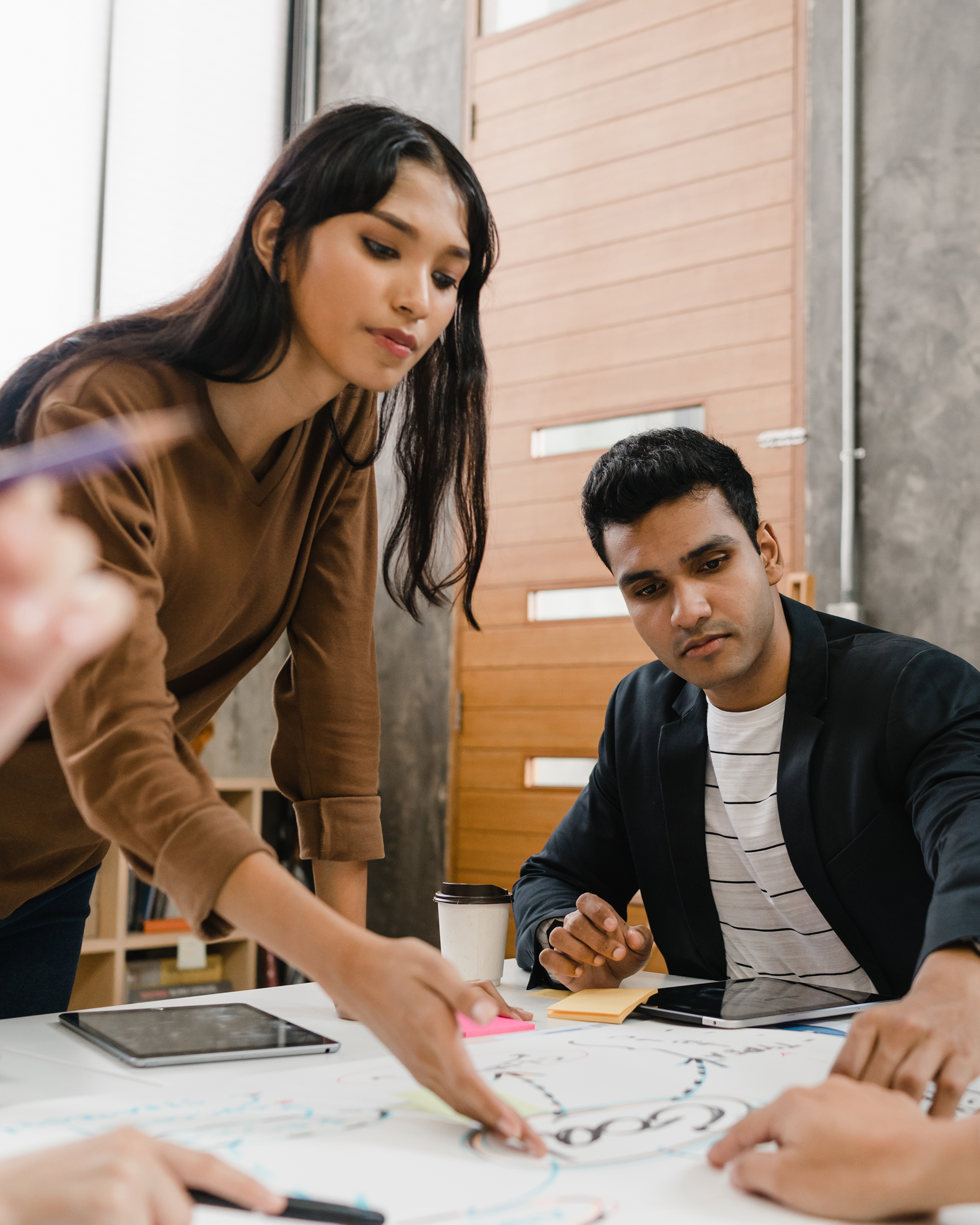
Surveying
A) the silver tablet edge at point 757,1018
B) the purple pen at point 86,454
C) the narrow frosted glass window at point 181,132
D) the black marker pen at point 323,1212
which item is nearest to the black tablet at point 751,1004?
the silver tablet edge at point 757,1018

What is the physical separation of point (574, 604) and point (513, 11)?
2.03 meters

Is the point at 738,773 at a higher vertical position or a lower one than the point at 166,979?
higher

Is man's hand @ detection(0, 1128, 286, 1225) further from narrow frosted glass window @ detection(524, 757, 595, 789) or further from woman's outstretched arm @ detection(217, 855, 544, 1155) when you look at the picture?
narrow frosted glass window @ detection(524, 757, 595, 789)

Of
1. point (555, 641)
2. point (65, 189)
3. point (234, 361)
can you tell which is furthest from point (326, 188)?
point (65, 189)

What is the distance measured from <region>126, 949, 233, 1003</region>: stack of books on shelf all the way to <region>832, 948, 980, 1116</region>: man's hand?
2829mm

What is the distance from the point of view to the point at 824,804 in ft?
4.43

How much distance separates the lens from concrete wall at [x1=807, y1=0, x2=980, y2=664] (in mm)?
2785

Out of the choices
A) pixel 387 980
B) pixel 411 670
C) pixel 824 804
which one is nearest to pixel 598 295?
pixel 411 670

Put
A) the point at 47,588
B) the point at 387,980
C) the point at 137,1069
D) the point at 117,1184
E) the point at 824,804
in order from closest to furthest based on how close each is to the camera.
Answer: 1. the point at 47,588
2. the point at 117,1184
3. the point at 387,980
4. the point at 137,1069
5. the point at 824,804

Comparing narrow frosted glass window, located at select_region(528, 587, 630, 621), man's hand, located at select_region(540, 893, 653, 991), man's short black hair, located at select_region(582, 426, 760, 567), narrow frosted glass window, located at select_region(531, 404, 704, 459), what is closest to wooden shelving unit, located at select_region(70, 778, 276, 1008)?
narrow frosted glass window, located at select_region(528, 587, 630, 621)

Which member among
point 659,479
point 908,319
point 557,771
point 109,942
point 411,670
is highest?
point 908,319

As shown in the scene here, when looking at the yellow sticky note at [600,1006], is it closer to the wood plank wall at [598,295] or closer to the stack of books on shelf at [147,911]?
the wood plank wall at [598,295]

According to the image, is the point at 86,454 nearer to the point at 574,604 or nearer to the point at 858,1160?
the point at 858,1160

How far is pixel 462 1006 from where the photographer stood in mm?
642
